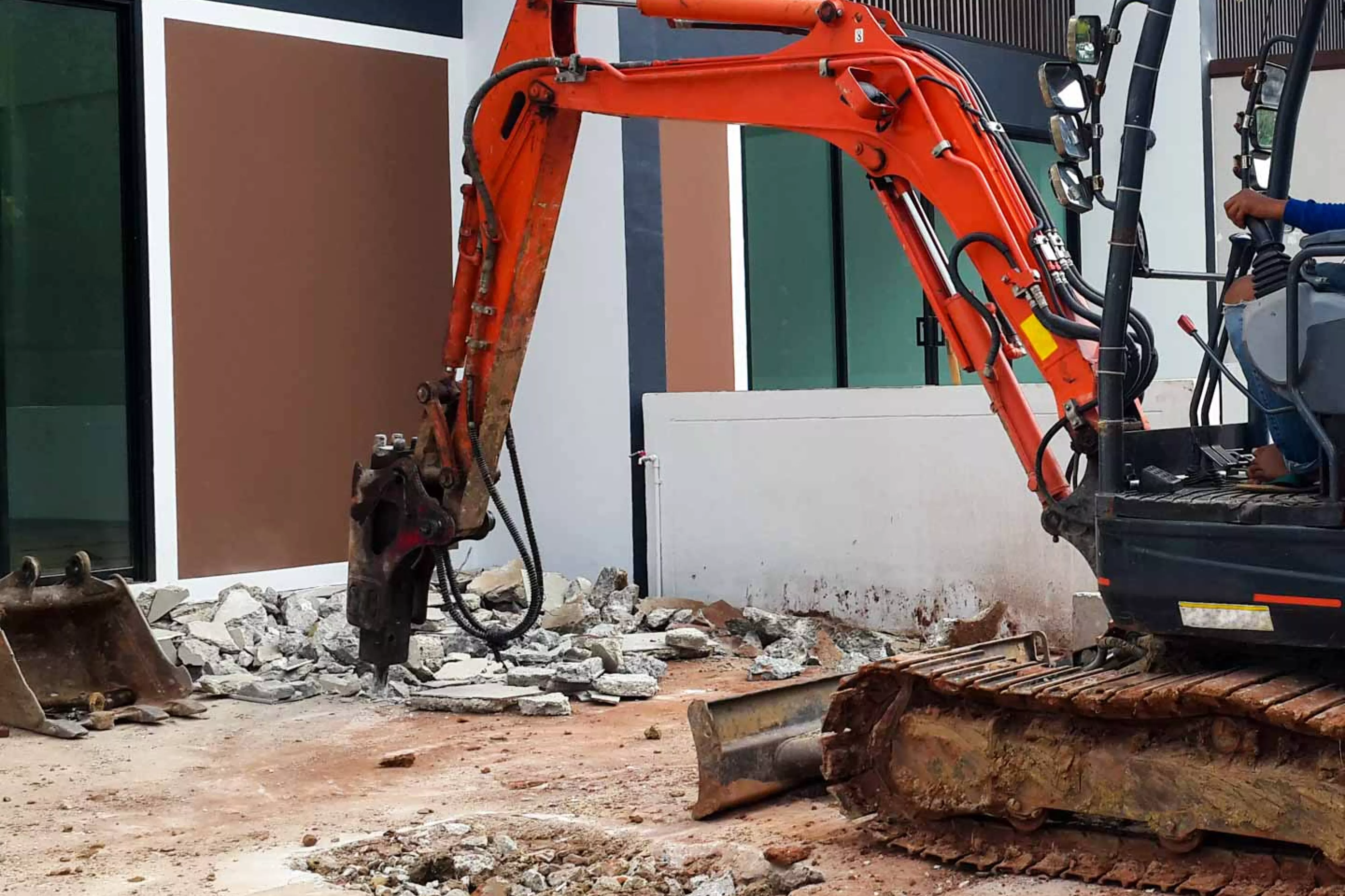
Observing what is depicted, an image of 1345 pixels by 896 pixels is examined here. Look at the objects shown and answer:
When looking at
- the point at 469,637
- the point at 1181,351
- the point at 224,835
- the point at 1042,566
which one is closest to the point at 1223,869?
the point at 224,835

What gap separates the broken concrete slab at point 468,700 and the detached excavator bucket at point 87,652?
997 millimetres

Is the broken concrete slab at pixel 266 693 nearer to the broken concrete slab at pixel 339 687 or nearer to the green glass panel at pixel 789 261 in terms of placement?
the broken concrete slab at pixel 339 687

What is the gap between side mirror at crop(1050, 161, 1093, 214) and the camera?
14.5ft

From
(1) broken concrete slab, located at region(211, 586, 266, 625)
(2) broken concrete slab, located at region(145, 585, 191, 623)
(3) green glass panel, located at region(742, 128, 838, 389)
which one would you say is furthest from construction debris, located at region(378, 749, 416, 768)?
(3) green glass panel, located at region(742, 128, 838, 389)

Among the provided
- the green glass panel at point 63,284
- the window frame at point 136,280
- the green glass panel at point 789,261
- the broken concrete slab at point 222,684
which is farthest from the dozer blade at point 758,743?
the green glass panel at point 789,261

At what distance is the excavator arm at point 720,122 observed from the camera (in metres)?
5.47

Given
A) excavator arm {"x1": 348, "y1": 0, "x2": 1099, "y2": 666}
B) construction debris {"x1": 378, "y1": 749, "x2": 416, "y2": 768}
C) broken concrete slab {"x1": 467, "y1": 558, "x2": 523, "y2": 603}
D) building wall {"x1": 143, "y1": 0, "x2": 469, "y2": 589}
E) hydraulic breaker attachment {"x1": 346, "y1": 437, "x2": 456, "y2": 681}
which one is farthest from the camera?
broken concrete slab {"x1": 467, "y1": 558, "x2": 523, "y2": 603}

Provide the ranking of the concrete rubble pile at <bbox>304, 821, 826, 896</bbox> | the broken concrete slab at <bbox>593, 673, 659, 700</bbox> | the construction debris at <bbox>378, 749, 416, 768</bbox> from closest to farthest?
the concrete rubble pile at <bbox>304, 821, 826, 896</bbox> → the construction debris at <bbox>378, 749, 416, 768</bbox> → the broken concrete slab at <bbox>593, 673, 659, 700</bbox>

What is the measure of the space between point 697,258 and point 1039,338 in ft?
20.6

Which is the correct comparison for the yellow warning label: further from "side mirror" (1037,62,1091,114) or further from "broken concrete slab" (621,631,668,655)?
"broken concrete slab" (621,631,668,655)

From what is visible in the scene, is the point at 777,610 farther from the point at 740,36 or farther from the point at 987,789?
the point at 987,789

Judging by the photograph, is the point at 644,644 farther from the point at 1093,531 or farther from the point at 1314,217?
the point at 1314,217

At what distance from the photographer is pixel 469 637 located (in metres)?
9.17

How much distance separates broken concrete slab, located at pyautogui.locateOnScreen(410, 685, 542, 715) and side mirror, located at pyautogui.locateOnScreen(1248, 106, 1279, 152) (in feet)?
13.4
